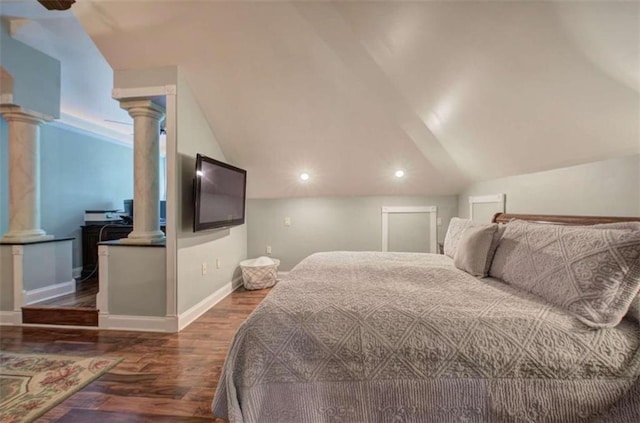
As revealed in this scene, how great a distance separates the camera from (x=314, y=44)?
2.26 m

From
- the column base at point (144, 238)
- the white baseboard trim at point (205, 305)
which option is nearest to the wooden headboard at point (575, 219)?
the white baseboard trim at point (205, 305)

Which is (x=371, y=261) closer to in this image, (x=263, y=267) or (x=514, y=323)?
(x=514, y=323)

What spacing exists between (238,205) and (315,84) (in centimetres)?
169

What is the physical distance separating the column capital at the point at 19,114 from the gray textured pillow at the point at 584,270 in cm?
451

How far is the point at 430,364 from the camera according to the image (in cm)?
108

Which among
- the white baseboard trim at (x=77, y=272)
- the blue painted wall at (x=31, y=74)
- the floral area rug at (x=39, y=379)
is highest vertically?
the blue painted wall at (x=31, y=74)

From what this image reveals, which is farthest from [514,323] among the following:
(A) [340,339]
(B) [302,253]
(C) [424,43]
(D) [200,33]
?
(B) [302,253]

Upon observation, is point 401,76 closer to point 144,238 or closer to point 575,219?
point 575,219

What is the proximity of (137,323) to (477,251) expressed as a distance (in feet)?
9.49

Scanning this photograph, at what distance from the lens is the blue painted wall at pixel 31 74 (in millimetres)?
2568

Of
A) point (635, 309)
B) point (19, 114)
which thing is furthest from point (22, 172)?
point (635, 309)

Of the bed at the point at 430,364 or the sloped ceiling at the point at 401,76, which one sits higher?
the sloped ceiling at the point at 401,76

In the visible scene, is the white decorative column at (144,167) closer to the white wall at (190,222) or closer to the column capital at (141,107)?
the column capital at (141,107)

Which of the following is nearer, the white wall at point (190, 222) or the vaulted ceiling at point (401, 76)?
the vaulted ceiling at point (401, 76)
